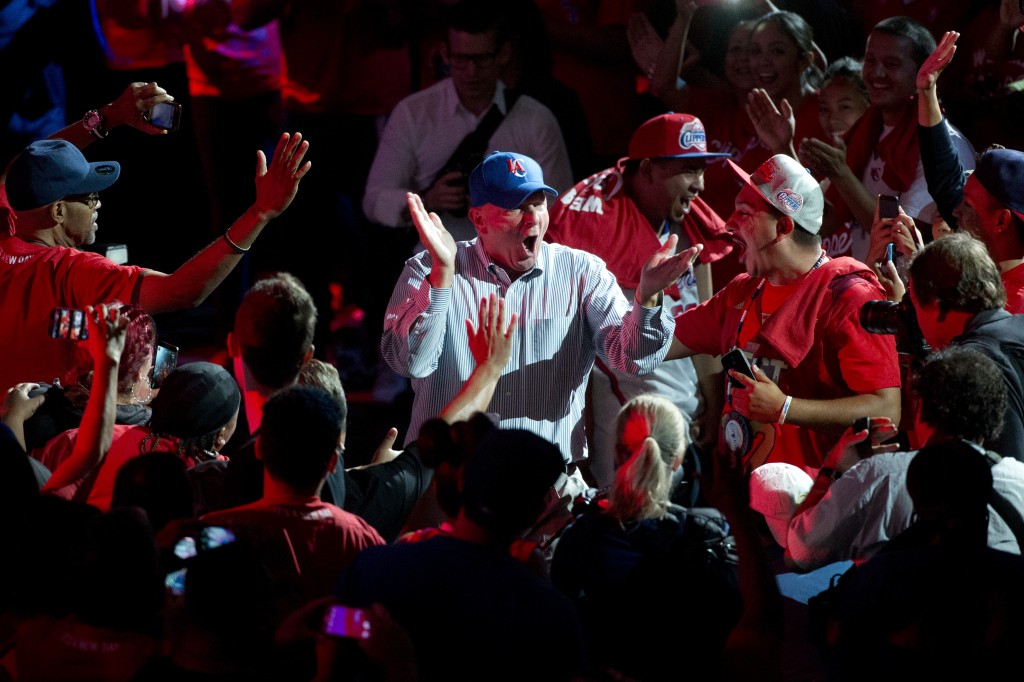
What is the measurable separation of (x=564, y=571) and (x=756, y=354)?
5.08 ft

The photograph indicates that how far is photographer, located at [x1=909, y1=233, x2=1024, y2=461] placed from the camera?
325 centimetres

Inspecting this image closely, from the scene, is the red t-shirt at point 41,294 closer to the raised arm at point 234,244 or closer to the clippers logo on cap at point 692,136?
the raised arm at point 234,244

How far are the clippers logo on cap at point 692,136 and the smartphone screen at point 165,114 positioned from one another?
2107 millimetres

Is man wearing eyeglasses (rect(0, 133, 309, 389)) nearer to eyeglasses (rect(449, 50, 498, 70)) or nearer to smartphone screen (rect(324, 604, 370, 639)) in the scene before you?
smartphone screen (rect(324, 604, 370, 639))

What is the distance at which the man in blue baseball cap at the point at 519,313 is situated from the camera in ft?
12.1

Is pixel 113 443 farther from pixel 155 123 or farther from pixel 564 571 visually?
pixel 155 123

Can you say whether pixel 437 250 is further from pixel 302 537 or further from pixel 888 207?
pixel 888 207

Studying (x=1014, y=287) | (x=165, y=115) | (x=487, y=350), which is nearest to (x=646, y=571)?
(x=487, y=350)

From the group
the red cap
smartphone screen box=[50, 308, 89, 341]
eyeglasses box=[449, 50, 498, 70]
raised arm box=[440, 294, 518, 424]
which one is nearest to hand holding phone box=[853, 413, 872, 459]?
raised arm box=[440, 294, 518, 424]

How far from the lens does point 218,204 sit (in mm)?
7277

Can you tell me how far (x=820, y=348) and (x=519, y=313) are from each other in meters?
0.98

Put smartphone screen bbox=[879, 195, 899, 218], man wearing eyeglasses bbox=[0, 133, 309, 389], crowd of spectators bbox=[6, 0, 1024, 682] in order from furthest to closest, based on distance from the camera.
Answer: smartphone screen bbox=[879, 195, 899, 218] < man wearing eyeglasses bbox=[0, 133, 309, 389] < crowd of spectators bbox=[6, 0, 1024, 682]

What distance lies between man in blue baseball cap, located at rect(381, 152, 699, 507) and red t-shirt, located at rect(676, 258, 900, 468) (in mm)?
459

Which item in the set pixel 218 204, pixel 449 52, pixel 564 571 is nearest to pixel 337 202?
pixel 218 204
